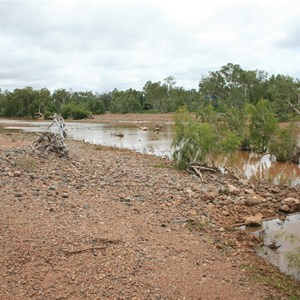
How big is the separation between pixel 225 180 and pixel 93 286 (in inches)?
430

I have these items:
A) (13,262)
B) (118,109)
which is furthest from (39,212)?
(118,109)

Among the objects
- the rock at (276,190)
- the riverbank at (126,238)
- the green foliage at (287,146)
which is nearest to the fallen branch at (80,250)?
the riverbank at (126,238)

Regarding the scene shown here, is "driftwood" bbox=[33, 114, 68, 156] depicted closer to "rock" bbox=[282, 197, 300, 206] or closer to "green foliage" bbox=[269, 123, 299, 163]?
"rock" bbox=[282, 197, 300, 206]

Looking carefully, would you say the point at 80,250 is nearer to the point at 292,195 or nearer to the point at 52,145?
the point at 292,195

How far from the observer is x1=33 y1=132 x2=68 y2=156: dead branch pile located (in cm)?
1703

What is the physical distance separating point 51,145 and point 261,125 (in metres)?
15.6

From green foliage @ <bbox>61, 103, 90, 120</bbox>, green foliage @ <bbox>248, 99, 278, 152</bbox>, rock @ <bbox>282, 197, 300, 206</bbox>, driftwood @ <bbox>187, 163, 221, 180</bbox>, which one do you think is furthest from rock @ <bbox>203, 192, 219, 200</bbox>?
green foliage @ <bbox>61, 103, 90, 120</bbox>

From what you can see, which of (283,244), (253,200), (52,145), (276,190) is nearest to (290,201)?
(253,200)

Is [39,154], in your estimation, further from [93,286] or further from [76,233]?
[93,286]

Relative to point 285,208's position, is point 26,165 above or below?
above

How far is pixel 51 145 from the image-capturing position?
55.9 ft

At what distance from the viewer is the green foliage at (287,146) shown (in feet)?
77.9

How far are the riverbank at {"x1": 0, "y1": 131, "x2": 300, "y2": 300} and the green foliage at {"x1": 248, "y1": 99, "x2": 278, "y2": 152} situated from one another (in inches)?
487

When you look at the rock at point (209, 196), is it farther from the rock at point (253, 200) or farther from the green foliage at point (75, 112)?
the green foliage at point (75, 112)
